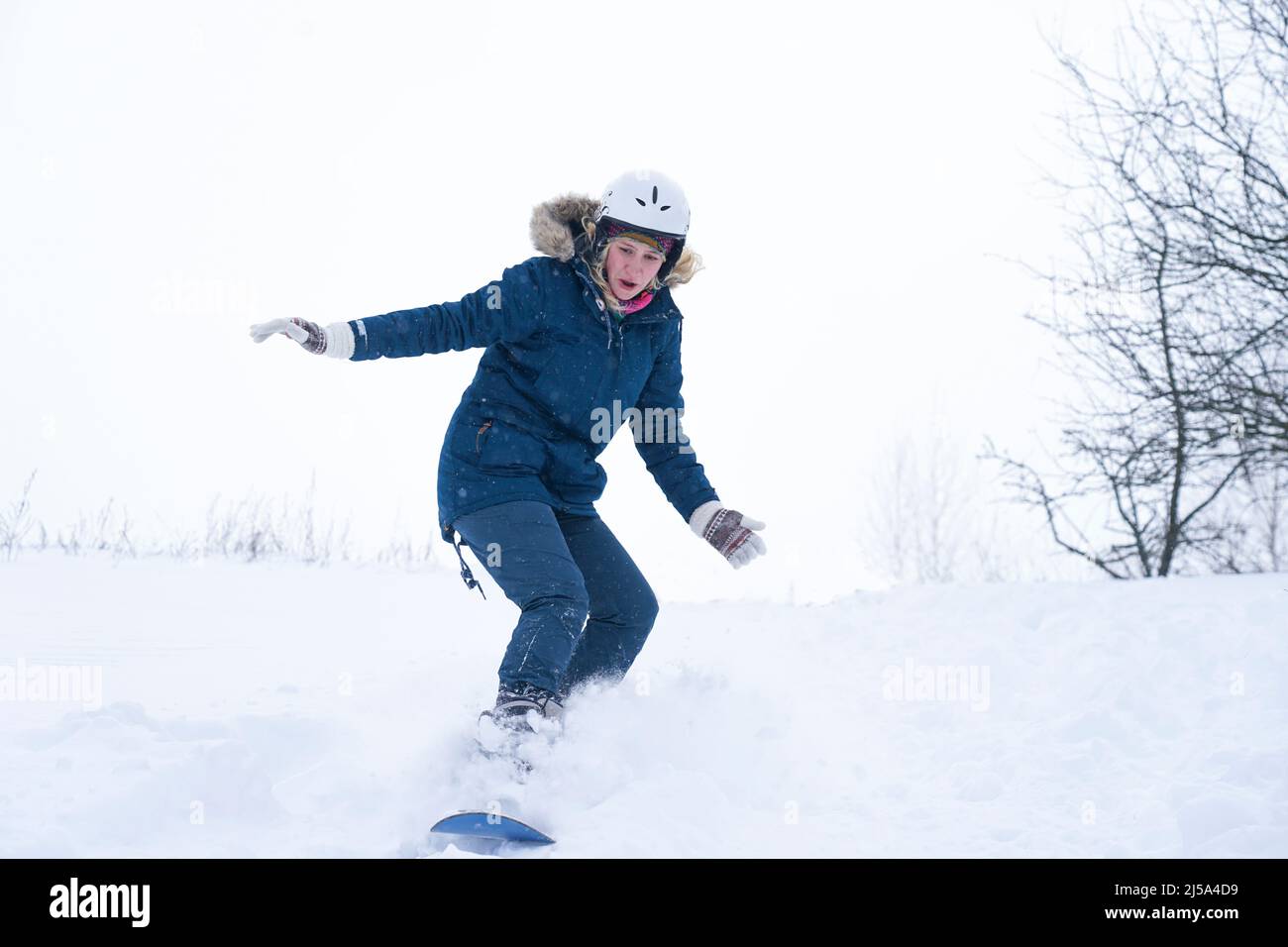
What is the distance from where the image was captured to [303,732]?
3.15 metres

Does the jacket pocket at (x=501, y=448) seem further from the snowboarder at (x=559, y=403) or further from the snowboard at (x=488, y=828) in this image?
the snowboard at (x=488, y=828)

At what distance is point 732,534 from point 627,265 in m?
1.10

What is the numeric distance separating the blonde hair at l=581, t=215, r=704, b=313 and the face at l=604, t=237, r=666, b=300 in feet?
0.06

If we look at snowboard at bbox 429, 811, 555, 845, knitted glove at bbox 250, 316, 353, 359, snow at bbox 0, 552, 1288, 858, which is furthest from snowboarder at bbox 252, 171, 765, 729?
snowboard at bbox 429, 811, 555, 845

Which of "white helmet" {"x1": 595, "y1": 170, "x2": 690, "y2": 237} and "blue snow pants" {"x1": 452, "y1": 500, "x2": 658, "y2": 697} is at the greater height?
"white helmet" {"x1": 595, "y1": 170, "x2": 690, "y2": 237}

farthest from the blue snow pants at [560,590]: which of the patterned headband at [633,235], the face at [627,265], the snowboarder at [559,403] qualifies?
the patterned headband at [633,235]

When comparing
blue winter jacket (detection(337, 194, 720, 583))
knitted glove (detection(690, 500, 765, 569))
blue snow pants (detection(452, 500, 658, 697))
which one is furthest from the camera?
knitted glove (detection(690, 500, 765, 569))

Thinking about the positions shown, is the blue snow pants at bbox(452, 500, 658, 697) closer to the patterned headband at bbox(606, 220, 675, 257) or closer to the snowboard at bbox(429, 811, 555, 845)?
the snowboard at bbox(429, 811, 555, 845)

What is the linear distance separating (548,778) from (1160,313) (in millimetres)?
5650

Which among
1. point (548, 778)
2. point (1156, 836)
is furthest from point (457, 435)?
point (1156, 836)

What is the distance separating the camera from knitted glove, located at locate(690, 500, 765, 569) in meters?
3.56
